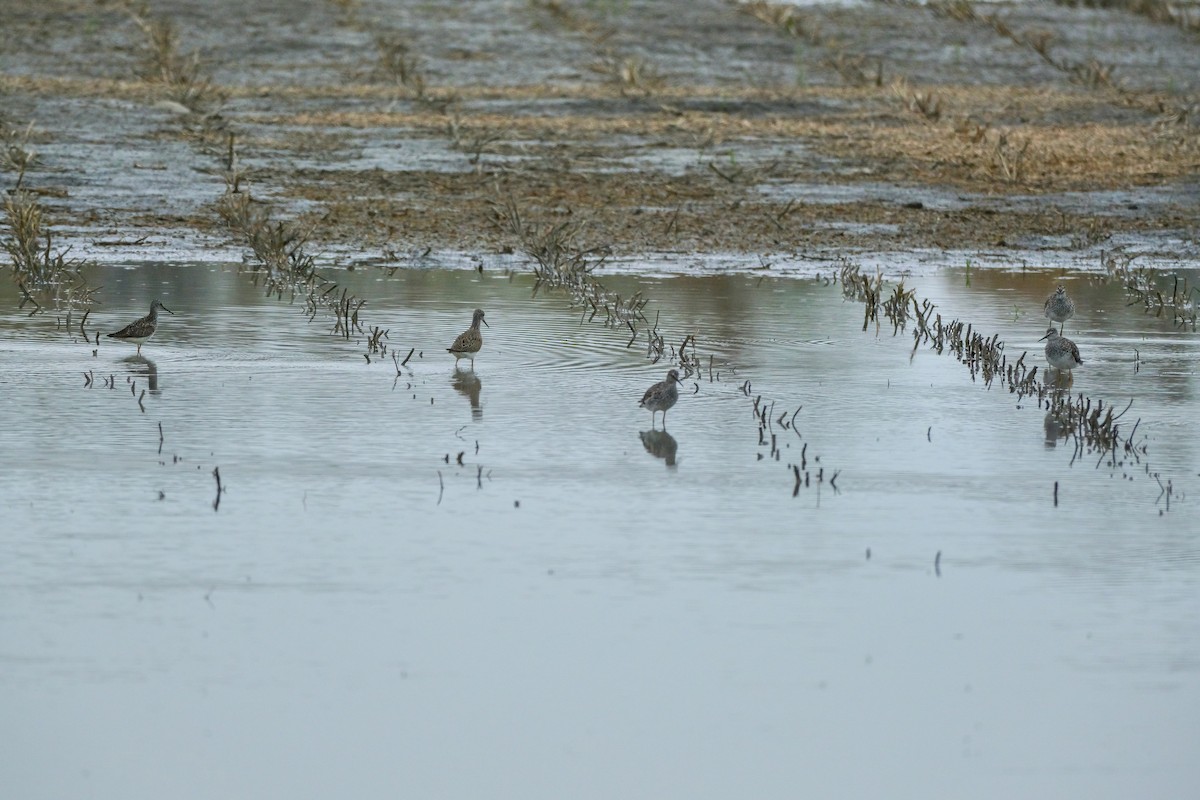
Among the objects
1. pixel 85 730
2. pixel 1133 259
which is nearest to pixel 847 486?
pixel 85 730

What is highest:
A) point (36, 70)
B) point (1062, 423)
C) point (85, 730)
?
point (36, 70)

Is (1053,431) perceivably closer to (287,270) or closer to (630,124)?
(287,270)

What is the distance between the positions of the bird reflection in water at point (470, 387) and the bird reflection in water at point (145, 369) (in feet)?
5.01

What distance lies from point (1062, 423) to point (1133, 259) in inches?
349

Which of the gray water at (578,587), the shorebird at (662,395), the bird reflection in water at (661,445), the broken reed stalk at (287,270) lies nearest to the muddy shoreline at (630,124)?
the broken reed stalk at (287,270)

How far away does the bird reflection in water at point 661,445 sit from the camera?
29.0 ft

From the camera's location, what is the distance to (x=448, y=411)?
9.89 m

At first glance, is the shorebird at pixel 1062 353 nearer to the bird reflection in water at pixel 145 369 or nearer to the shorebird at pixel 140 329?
the bird reflection in water at pixel 145 369

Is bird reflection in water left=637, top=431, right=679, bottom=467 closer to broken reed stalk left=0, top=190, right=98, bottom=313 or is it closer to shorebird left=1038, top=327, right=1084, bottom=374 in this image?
shorebird left=1038, top=327, right=1084, bottom=374

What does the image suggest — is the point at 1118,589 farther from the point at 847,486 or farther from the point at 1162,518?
the point at 847,486

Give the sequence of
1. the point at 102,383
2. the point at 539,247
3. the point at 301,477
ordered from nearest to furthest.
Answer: the point at 301,477, the point at 102,383, the point at 539,247

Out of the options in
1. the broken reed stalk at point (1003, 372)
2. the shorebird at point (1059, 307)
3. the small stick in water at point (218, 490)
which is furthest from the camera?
the shorebird at point (1059, 307)

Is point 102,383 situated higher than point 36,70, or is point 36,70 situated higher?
point 36,70

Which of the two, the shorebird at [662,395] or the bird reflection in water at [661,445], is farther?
the shorebird at [662,395]
